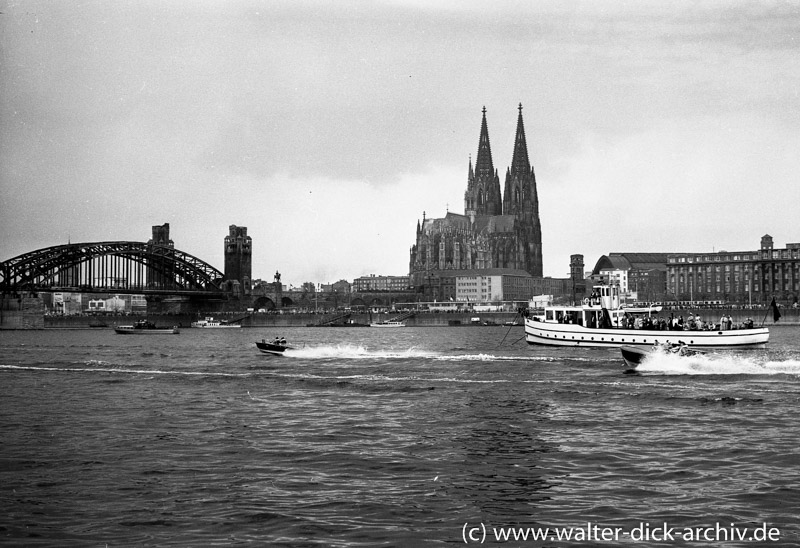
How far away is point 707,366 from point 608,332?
22378 millimetres

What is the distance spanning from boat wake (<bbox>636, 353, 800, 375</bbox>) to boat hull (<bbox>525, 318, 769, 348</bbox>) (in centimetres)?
1473

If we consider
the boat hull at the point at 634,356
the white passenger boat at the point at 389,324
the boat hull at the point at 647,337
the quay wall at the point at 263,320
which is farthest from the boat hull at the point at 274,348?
the white passenger boat at the point at 389,324

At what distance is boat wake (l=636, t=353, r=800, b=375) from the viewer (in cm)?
4266

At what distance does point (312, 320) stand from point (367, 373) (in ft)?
488

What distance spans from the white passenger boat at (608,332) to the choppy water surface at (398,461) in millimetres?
24349

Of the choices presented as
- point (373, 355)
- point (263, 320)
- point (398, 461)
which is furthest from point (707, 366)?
point (263, 320)

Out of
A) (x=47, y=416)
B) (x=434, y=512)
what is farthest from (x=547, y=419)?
(x=47, y=416)

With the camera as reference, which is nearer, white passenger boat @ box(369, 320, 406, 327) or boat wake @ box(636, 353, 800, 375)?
boat wake @ box(636, 353, 800, 375)

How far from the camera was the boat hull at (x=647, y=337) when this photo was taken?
64.0 metres

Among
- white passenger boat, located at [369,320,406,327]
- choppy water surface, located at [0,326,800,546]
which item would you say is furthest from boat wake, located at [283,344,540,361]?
white passenger boat, located at [369,320,406,327]

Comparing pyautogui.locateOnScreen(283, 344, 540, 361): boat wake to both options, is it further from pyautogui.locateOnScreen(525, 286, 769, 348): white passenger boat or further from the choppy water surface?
the choppy water surface

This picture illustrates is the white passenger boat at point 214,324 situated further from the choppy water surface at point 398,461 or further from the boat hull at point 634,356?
the choppy water surface at point 398,461

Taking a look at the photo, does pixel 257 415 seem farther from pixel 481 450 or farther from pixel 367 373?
pixel 367 373

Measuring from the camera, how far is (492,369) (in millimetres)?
47844
